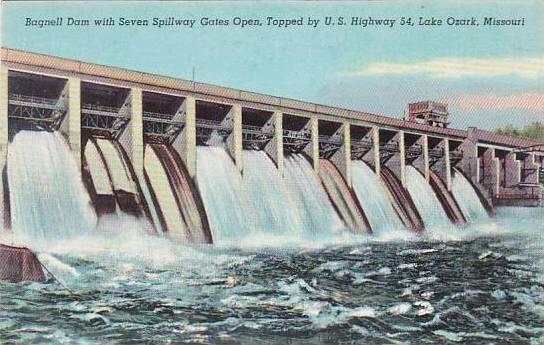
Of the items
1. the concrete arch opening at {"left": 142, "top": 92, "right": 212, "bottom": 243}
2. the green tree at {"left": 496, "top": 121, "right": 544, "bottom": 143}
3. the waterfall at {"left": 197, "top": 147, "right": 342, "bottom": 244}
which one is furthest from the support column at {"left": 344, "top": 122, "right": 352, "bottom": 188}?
the green tree at {"left": 496, "top": 121, "right": 544, "bottom": 143}

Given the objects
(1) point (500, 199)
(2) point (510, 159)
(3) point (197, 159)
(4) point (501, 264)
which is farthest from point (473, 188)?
(3) point (197, 159)

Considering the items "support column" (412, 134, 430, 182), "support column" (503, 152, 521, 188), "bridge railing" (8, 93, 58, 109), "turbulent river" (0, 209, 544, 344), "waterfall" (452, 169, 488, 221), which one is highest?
"bridge railing" (8, 93, 58, 109)

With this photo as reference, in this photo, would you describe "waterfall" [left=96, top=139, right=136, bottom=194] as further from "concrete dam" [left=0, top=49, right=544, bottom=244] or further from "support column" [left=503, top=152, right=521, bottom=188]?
"support column" [left=503, top=152, right=521, bottom=188]

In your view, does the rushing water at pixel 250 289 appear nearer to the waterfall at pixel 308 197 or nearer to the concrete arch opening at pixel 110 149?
the concrete arch opening at pixel 110 149

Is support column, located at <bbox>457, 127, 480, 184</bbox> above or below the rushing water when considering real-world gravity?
above

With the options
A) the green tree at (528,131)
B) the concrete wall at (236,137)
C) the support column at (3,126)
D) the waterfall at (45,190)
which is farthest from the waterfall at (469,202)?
the support column at (3,126)
